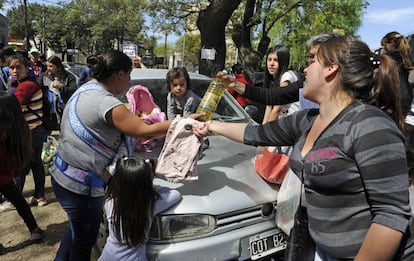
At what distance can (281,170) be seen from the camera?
8.20ft

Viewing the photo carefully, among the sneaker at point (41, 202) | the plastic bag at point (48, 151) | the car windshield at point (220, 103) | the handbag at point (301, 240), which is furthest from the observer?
the plastic bag at point (48, 151)

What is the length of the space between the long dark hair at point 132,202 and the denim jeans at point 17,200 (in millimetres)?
1735

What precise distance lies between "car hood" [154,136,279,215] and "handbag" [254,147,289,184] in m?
0.07

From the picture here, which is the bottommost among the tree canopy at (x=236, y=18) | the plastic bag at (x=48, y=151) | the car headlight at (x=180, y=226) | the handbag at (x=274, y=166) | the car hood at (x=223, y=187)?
the plastic bag at (x=48, y=151)

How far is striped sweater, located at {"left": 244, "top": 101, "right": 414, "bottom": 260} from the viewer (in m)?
1.29

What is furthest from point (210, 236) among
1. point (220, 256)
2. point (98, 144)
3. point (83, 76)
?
point (83, 76)

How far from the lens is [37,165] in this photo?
4.34 m

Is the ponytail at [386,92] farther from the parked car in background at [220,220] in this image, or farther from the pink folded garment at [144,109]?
the pink folded garment at [144,109]

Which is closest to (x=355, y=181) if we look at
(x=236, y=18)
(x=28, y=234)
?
(x=28, y=234)

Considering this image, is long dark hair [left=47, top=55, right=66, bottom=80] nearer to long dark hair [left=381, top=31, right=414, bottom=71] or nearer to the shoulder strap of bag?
the shoulder strap of bag

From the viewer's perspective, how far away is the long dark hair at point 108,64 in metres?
2.25

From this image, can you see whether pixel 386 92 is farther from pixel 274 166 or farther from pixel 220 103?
pixel 220 103

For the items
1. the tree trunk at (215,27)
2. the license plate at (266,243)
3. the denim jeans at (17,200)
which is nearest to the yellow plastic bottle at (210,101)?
the license plate at (266,243)

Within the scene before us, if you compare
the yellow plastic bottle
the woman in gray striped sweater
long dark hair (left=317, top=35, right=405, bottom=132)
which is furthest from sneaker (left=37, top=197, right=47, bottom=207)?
long dark hair (left=317, top=35, right=405, bottom=132)
